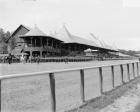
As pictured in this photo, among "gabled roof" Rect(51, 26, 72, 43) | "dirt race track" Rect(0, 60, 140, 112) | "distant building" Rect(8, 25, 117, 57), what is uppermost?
"gabled roof" Rect(51, 26, 72, 43)

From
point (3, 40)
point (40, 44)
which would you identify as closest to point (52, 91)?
point (40, 44)

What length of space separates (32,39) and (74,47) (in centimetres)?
1712

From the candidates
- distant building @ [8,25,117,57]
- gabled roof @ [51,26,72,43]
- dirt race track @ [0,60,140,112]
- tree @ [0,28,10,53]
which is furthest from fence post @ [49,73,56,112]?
tree @ [0,28,10,53]

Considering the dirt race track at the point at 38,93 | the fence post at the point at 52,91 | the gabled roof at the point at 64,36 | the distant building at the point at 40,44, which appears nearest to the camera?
the dirt race track at the point at 38,93

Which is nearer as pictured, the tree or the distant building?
the distant building

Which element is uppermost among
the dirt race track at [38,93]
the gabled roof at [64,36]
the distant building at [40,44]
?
the gabled roof at [64,36]

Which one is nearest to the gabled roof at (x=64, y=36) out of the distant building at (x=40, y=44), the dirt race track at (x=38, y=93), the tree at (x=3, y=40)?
the distant building at (x=40, y=44)

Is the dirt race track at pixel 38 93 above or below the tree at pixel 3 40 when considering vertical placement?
below

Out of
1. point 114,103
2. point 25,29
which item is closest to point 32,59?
point 25,29

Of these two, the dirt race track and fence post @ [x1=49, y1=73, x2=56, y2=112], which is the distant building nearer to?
→ the dirt race track

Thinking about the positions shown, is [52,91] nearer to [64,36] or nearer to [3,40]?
[64,36]

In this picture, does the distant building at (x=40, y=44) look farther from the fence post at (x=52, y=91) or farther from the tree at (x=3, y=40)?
the fence post at (x=52, y=91)

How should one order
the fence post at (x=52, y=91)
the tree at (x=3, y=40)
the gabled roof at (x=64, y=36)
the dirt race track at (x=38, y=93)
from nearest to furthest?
the dirt race track at (x=38, y=93), the fence post at (x=52, y=91), the gabled roof at (x=64, y=36), the tree at (x=3, y=40)

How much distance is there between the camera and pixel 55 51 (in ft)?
190
